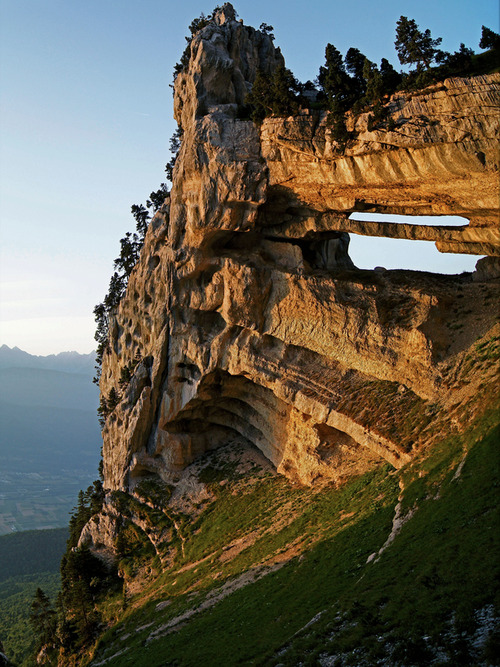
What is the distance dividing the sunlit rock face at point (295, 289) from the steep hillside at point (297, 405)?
21 centimetres

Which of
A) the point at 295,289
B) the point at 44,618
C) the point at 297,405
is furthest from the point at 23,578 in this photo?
the point at 295,289

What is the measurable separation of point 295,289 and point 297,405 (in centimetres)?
1078

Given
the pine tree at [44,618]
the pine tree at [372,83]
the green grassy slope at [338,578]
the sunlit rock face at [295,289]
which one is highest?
the pine tree at [372,83]

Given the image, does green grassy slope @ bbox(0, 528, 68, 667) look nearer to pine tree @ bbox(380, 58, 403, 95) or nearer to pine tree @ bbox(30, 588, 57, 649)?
pine tree @ bbox(30, 588, 57, 649)

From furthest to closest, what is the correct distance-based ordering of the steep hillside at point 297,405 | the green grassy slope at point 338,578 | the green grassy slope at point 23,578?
the green grassy slope at point 23,578
the steep hillside at point 297,405
the green grassy slope at point 338,578

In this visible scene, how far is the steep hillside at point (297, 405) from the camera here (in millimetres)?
24250

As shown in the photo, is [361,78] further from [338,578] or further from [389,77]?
[338,578]

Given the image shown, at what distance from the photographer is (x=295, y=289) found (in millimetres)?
50438

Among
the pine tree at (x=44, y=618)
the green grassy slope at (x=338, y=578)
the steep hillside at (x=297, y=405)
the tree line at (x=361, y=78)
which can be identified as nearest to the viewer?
the green grassy slope at (x=338, y=578)

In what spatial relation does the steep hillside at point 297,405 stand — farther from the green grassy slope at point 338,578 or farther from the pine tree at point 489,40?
the pine tree at point 489,40

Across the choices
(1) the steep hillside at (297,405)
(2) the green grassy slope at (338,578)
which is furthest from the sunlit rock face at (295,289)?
(2) the green grassy slope at (338,578)

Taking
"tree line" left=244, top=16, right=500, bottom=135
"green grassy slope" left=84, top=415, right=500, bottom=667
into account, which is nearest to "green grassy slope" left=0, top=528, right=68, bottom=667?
"green grassy slope" left=84, top=415, right=500, bottom=667

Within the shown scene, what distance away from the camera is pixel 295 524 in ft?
140

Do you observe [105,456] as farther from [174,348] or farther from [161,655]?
[161,655]
